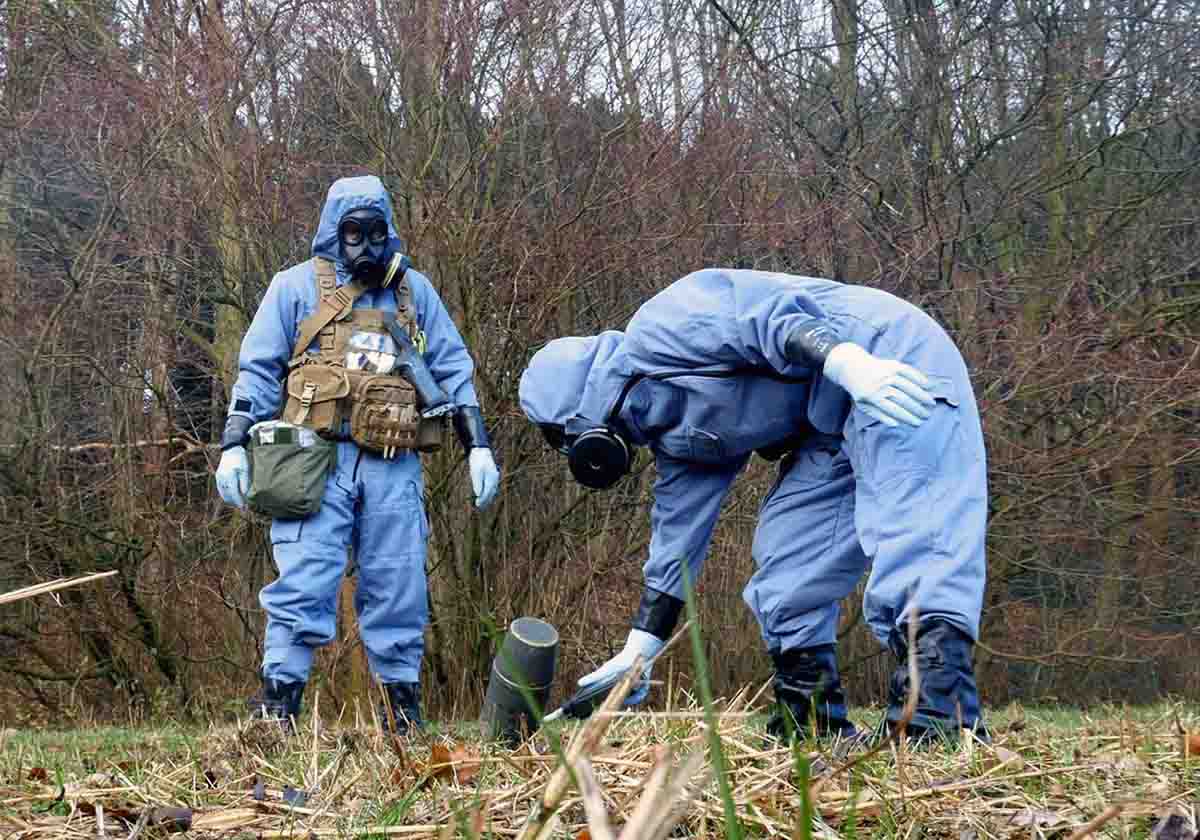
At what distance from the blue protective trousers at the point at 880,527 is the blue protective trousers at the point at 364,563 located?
170 centimetres

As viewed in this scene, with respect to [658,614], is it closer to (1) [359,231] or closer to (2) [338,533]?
(2) [338,533]

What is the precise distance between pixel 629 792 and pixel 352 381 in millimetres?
3520

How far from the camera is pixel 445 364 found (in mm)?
5402

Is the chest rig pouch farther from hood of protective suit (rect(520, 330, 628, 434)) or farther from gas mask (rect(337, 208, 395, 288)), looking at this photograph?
hood of protective suit (rect(520, 330, 628, 434))

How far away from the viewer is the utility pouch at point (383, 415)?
4.96m

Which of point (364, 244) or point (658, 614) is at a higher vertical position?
point (364, 244)

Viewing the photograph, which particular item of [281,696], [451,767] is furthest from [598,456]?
[281,696]

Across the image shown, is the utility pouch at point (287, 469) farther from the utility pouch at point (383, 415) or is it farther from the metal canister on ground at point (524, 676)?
the metal canister on ground at point (524, 676)

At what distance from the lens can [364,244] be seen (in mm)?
5121

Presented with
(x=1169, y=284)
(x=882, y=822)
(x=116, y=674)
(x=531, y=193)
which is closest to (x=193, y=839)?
(x=882, y=822)

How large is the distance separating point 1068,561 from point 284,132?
21.9 feet

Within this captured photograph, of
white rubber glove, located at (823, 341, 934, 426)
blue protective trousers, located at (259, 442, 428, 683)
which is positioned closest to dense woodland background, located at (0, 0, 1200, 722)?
blue protective trousers, located at (259, 442, 428, 683)

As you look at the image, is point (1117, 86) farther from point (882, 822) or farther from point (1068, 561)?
point (882, 822)

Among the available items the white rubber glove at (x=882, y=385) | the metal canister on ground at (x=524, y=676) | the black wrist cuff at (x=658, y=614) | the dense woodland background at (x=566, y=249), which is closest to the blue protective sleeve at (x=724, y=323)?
the white rubber glove at (x=882, y=385)
